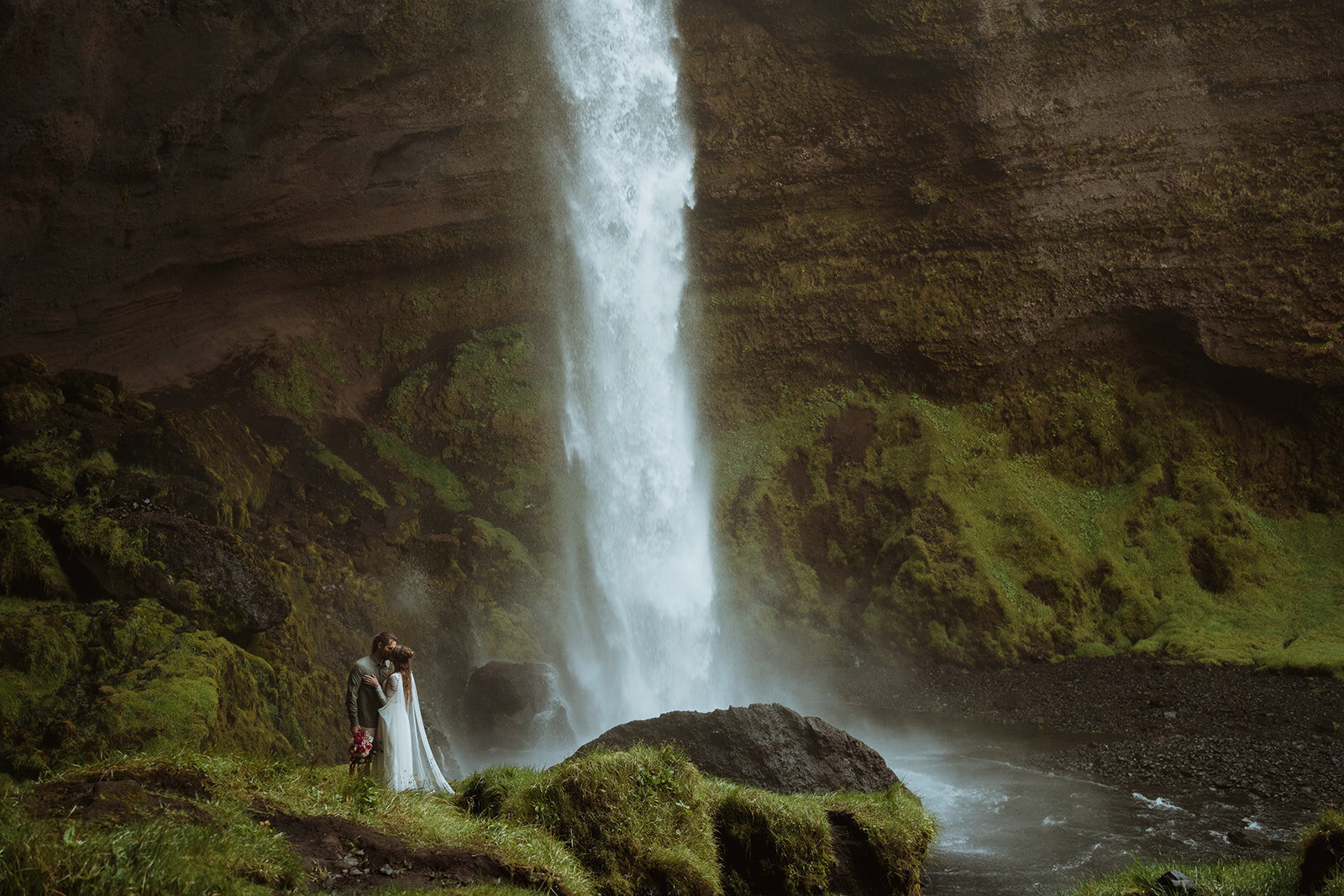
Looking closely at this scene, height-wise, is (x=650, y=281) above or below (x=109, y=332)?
above

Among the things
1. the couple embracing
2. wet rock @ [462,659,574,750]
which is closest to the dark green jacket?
the couple embracing

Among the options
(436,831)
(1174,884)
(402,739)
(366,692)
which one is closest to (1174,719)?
(1174,884)

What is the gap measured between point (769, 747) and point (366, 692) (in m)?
5.69

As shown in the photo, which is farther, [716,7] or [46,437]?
[716,7]

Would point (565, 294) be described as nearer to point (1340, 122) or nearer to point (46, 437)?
point (46, 437)

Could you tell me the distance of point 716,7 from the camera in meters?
25.9

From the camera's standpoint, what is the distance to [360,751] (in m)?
7.49

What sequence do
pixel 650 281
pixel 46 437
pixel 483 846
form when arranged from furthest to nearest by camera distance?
pixel 650 281 < pixel 46 437 < pixel 483 846

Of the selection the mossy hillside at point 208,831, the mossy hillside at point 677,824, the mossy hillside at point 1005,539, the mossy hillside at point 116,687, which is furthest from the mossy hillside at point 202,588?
the mossy hillside at point 1005,539

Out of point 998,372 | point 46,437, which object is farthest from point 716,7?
point 46,437

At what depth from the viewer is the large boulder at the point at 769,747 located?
1153cm

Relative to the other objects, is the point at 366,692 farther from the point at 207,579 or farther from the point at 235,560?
the point at 235,560

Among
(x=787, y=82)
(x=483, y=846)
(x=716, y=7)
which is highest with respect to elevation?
(x=716, y=7)

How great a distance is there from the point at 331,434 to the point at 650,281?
9194 mm
